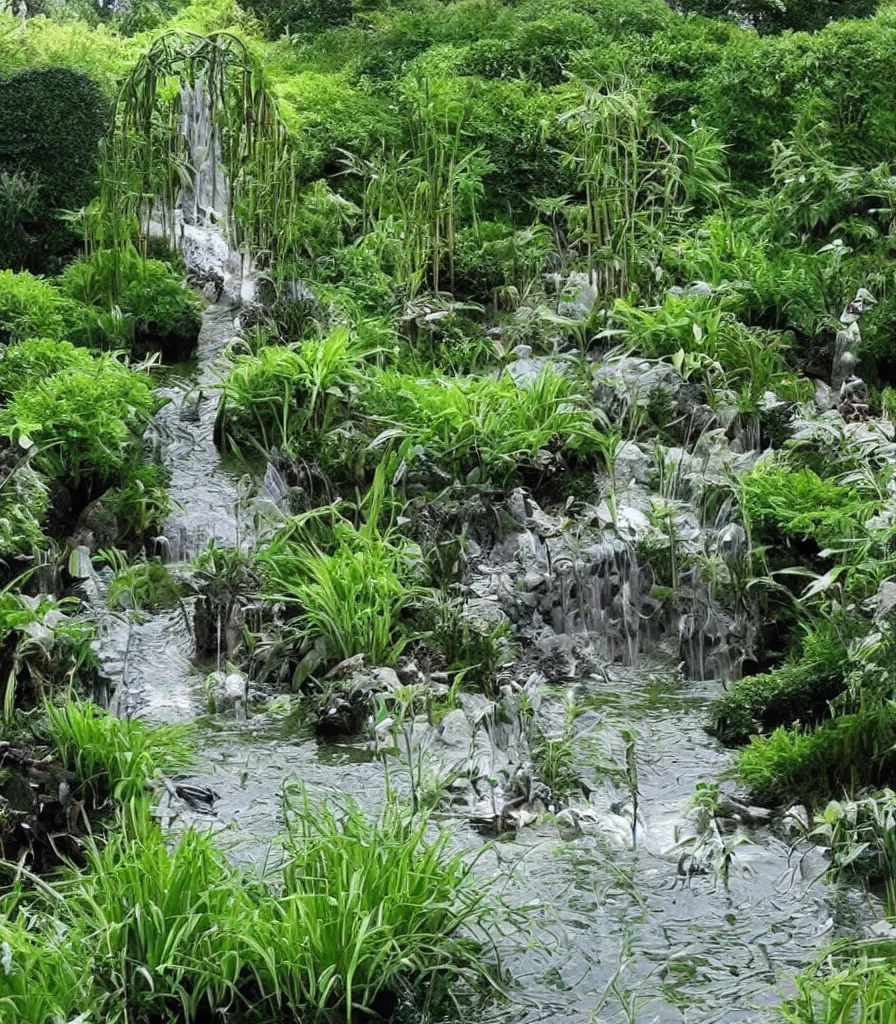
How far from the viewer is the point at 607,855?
19.3 ft

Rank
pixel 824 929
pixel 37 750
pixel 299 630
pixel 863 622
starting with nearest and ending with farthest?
pixel 824 929, pixel 37 750, pixel 863 622, pixel 299 630

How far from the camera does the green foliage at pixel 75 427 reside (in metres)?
8.57

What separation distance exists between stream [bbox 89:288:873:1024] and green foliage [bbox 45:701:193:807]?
22 cm

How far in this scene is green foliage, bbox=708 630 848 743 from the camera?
22.5 ft

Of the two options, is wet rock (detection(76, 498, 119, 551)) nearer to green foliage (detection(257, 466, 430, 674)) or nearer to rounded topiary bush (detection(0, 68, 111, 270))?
green foliage (detection(257, 466, 430, 674))

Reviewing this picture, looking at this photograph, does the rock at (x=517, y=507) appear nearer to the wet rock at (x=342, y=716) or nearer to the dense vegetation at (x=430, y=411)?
the dense vegetation at (x=430, y=411)

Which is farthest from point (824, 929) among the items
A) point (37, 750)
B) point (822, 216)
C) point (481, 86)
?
point (481, 86)

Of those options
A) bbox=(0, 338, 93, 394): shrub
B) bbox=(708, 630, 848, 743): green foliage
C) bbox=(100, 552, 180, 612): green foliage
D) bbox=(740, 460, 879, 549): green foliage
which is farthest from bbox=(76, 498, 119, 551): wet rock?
bbox=(708, 630, 848, 743): green foliage

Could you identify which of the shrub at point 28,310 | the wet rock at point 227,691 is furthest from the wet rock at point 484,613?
the shrub at point 28,310

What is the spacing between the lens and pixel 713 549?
8180mm

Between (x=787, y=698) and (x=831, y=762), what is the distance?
2.19 ft

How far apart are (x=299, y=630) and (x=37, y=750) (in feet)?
6.18

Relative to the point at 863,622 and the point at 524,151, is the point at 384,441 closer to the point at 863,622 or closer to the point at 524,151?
the point at 863,622

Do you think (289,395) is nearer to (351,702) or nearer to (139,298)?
(139,298)
